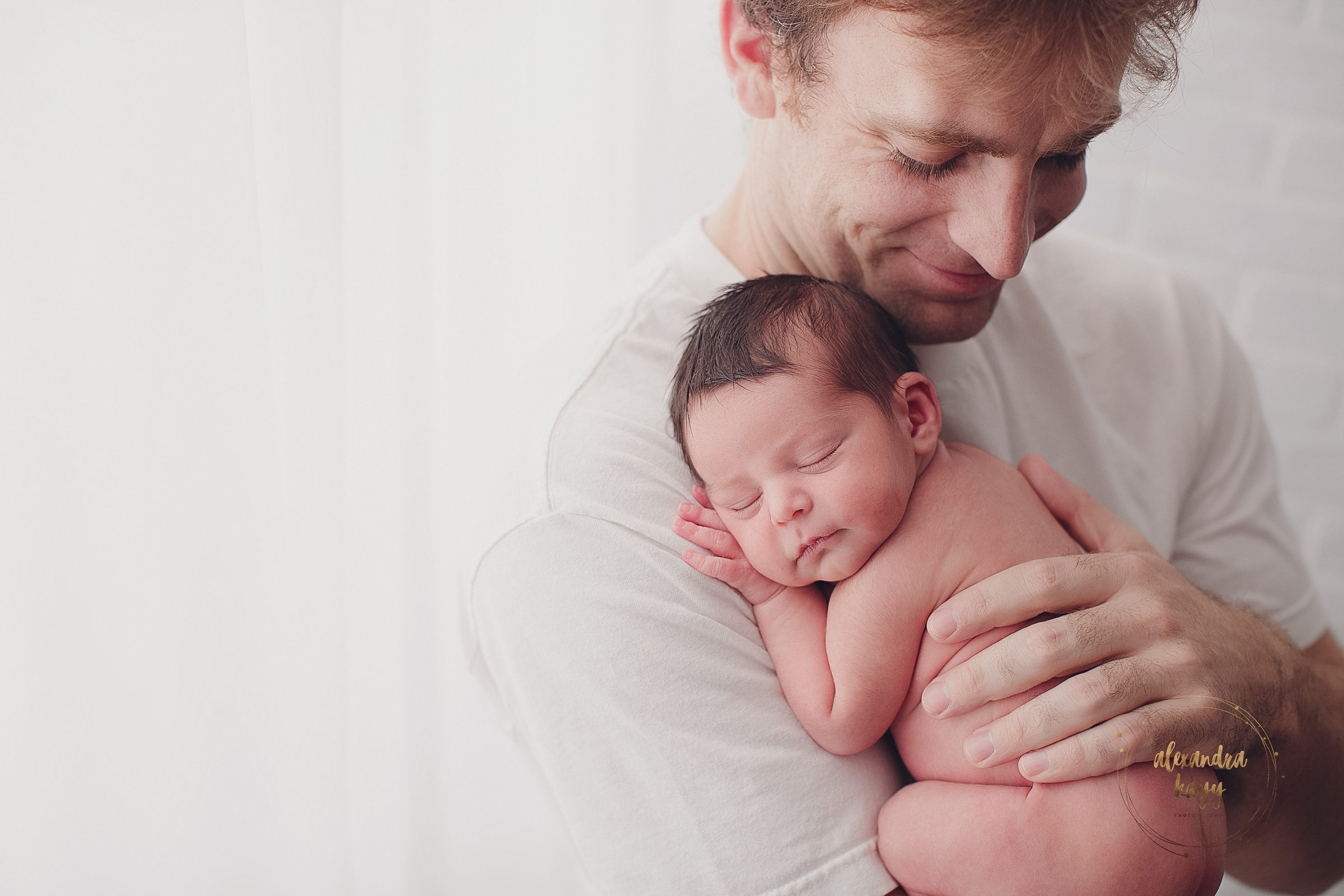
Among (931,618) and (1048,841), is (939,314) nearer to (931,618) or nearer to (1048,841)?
(931,618)

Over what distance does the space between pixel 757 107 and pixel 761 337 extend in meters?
0.35

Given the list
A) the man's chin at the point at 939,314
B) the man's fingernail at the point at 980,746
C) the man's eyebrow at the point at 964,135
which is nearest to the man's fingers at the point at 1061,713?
the man's fingernail at the point at 980,746

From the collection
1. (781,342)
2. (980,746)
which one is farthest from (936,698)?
(781,342)

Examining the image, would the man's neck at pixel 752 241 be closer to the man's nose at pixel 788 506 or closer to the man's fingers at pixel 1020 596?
the man's nose at pixel 788 506

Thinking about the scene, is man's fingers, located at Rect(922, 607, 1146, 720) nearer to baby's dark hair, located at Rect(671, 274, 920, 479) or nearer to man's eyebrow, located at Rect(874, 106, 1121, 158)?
baby's dark hair, located at Rect(671, 274, 920, 479)

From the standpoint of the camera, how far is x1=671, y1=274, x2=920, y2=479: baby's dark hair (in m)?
0.93

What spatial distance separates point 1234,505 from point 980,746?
80cm

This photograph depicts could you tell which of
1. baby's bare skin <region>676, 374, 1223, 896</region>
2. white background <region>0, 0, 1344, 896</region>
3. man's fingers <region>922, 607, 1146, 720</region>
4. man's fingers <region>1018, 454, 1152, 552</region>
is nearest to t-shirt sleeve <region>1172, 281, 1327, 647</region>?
man's fingers <region>1018, 454, 1152, 552</region>

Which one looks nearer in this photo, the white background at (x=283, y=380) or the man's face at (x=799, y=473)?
the man's face at (x=799, y=473)

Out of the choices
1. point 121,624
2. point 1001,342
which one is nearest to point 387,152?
point 121,624

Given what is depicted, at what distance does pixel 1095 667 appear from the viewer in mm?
866

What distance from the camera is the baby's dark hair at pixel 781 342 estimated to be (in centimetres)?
93

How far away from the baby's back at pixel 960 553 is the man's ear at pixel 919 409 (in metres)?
0.03

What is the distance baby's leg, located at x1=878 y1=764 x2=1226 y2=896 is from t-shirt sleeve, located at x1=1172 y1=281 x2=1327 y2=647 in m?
0.62
